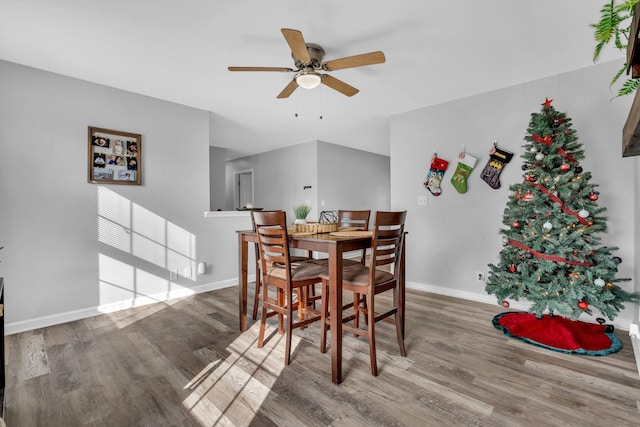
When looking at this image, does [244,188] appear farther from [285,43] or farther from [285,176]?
[285,43]

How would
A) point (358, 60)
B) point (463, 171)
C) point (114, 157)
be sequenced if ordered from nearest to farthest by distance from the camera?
point (358, 60)
point (114, 157)
point (463, 171)

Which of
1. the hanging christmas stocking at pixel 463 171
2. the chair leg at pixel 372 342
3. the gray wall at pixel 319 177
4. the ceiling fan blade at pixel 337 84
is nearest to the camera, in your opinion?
the chair leg at pixel 372 342

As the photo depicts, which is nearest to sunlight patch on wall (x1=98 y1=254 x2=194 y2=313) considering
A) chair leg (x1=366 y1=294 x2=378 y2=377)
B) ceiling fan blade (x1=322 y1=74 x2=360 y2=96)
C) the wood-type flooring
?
the wood-type flooring

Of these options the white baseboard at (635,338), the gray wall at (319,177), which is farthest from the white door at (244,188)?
the white baseboard at (635,338)

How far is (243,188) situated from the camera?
8094mm

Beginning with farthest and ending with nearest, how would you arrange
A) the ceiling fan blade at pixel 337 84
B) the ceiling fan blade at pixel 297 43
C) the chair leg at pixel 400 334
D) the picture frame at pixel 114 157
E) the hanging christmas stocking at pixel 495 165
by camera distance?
the hanging christmas stocking at pixel 495 165 → the picture frame at pixel 114 157 → the ceiling fan blade at pixel 337 84 → the chair leg at pixel 400 334 → the ceiling fan blade at pixel 297 43

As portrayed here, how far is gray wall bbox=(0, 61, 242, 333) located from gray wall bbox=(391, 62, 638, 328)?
2829 millimetres

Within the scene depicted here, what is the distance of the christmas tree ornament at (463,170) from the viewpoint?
362cm

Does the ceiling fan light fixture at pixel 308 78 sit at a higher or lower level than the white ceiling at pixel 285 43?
lower

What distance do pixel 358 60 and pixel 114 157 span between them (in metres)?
2.77

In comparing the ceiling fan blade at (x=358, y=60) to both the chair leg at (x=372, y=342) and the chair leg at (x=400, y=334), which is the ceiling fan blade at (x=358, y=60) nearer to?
the chair leg at (x=372, y=342)

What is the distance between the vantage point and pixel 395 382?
193 centimetres

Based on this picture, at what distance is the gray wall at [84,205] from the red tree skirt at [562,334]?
3514 millimetres

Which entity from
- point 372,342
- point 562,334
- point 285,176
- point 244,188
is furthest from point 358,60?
point 244,188
